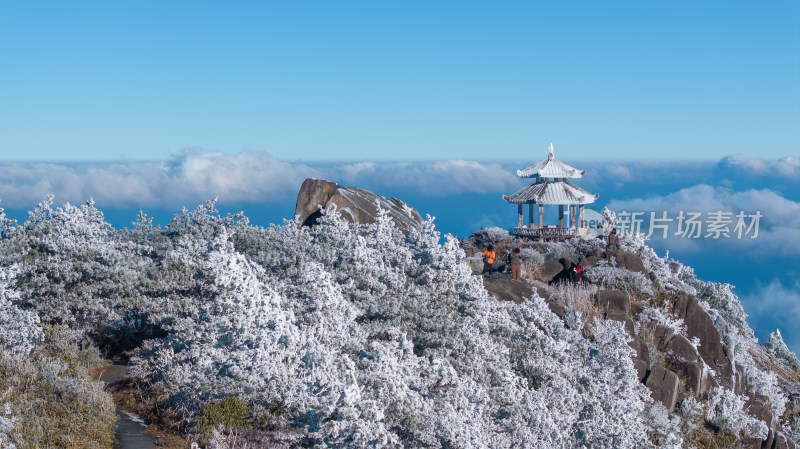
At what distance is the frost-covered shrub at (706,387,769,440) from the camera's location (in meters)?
15.1

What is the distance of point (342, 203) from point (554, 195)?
13445 mm

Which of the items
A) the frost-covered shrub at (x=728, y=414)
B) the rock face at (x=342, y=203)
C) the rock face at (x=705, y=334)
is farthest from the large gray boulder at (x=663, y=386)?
the rock face at (x=342, y=203)

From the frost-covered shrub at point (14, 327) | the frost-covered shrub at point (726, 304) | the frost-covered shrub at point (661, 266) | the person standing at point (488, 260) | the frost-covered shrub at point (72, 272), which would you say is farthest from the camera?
the frost-covered shrub at point (726, 304)

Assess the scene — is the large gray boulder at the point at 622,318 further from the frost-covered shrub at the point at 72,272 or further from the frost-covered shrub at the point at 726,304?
the frost-covered shrub at the point at 72,272

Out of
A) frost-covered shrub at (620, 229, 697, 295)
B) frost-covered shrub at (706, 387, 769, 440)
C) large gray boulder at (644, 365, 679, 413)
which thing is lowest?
frost-covered shrub at (706, 387, 769, 440)

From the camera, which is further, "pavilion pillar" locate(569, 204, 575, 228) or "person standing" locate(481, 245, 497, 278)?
"pavilion pillar" locate(569, 204, 575, 228)

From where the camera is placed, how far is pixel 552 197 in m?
28.4

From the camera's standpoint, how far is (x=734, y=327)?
22.3 metres

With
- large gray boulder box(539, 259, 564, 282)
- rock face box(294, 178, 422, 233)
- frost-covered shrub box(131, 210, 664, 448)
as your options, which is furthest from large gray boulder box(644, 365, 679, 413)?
rock face box(294, 178, 422, 233)

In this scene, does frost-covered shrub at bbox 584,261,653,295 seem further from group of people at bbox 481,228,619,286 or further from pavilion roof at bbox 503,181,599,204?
pavilion roof at bbox 503,181,599,204

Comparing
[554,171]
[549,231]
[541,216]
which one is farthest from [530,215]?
[554,171]

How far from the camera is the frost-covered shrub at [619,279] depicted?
18.5 meters

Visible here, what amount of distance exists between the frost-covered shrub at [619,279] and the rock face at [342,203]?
17.6 feet

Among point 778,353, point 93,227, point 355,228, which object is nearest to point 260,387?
point 355,228
